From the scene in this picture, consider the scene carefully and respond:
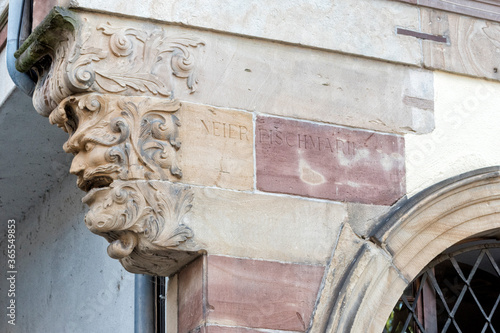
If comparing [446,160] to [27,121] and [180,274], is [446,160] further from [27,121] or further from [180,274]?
[27,121]

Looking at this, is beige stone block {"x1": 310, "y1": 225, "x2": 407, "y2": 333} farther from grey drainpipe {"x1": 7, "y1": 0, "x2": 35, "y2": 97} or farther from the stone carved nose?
grey drainpipe {"x1": 7, "y1": 0, "x2": 35, "y2": 97}

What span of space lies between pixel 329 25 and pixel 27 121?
5.83 feet

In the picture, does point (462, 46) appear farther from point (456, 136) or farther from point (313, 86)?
point (313, 86)

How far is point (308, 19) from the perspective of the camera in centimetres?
452

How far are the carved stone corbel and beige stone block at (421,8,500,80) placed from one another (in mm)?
1189

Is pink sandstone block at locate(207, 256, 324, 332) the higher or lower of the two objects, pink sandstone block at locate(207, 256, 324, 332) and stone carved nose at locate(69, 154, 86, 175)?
the lower

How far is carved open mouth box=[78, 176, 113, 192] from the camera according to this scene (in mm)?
3994

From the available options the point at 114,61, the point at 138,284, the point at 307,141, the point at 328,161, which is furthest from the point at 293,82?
A: the point at 138,284

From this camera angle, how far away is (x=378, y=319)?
4.22 metres

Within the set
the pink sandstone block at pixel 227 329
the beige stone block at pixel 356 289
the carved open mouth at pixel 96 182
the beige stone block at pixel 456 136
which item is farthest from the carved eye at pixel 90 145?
the beige stone block at pixel 456 136

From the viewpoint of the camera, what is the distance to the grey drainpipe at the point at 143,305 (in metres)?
4.69

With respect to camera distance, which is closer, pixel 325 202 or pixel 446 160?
pixel 325 202

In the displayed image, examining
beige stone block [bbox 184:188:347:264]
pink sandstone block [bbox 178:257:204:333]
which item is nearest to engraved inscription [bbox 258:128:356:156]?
beige stone block [bbox 184:188:347:264]

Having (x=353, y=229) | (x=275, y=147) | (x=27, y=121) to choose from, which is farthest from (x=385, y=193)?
(x=27, y=121)
